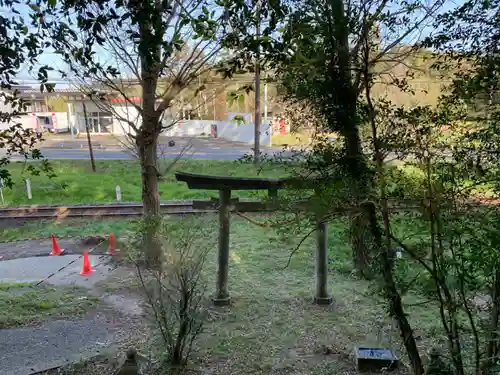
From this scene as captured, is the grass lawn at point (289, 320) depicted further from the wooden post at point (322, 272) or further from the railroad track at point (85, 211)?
the railroad track at point (85, 211)

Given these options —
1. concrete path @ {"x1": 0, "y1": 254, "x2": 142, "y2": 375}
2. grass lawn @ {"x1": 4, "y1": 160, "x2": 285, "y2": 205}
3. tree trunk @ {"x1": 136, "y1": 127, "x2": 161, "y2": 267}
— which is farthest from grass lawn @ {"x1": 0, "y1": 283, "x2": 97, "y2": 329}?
grass lawn @ {"x1": 4, "y1": 160, "x2": 285, "y2": 205}

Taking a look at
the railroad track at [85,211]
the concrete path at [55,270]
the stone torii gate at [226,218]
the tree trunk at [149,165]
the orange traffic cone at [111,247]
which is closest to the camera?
the stone torii gate at [226,218]

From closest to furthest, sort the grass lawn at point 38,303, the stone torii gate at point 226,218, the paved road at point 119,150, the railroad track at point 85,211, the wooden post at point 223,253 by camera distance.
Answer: the stone torii gate at point 226,218 → the grass lawn at point 38,303 → the wooden post at point 223,253 → the railroad track at point 85,211 → the paved road at point 119,150

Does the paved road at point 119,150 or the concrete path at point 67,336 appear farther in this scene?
the paved road at point 119,150

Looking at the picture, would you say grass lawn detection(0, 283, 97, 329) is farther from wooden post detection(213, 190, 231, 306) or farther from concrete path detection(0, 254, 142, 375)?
wooden post detection(213, 190, 231, 306)

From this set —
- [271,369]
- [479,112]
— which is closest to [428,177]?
[479,112]

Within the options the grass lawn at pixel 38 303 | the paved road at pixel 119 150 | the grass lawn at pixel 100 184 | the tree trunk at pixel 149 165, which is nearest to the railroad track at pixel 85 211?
the grass lawn at pixel 100 184

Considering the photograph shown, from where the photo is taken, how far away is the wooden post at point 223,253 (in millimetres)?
Result: 5059

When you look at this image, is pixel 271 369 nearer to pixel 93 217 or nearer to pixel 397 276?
pixel 397 276

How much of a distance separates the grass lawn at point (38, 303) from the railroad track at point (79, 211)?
138 inches

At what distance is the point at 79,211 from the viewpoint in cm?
958

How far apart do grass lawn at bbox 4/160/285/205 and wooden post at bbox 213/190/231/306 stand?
3919 mm

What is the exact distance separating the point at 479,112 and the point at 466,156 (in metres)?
0.28

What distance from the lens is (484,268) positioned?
1938 mm
